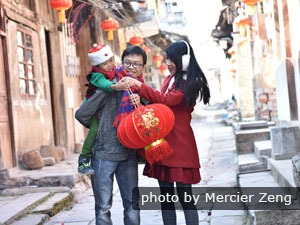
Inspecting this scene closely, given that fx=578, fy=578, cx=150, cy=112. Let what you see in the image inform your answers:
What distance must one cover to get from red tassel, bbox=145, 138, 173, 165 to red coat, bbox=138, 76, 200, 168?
19 cm

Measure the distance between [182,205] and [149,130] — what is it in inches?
29.8

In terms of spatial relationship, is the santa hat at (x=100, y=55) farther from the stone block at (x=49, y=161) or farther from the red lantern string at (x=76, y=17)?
the red lantern string at (x=76, y=17)

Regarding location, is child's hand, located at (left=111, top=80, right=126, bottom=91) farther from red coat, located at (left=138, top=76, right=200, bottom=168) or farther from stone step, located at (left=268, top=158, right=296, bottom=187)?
stone step, located at (left=268, top=158, right=296, bottom=187)

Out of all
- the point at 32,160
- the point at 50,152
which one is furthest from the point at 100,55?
the point at 50,152

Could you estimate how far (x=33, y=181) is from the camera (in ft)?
30.3

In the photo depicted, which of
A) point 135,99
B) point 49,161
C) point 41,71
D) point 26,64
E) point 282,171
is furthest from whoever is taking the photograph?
point 41,71

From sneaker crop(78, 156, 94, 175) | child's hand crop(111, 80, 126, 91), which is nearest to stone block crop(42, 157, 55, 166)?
sneaker crop(78, 156, 94, 175)

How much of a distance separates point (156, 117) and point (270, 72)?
1436 cm

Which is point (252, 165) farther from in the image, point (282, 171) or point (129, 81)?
point (129, 81)

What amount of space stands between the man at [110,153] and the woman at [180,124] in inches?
9.1

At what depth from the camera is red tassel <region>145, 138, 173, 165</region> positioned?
4660mm

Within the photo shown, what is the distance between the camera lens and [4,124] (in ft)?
33.0

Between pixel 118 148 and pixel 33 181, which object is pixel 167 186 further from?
pixel 33 181

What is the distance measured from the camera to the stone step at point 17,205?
703 cm
